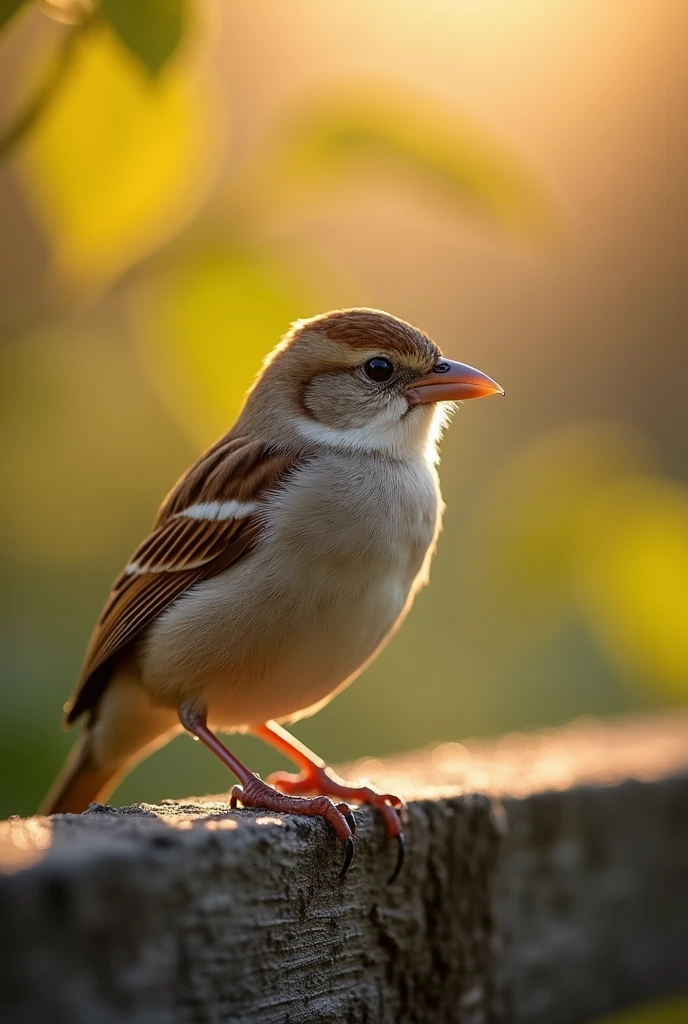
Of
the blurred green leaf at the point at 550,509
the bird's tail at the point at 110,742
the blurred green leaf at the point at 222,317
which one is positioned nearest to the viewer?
the blurred green leaf at the point at 222,317

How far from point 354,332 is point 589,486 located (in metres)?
0.80

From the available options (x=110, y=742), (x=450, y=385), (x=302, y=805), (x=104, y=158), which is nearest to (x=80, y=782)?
(x=110, y=742)

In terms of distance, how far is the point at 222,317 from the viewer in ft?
7.44

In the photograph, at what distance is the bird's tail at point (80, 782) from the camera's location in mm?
2979

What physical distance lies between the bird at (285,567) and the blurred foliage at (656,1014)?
656mm

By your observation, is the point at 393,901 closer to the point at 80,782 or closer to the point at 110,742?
the point at 110,742

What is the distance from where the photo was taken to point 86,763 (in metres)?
3.00

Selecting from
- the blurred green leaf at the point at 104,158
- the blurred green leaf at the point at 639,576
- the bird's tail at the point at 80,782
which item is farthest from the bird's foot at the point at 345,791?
the blurred green leaf at the point at 104,158

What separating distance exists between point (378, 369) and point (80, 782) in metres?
1.24

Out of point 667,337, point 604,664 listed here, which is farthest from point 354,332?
point 667,337

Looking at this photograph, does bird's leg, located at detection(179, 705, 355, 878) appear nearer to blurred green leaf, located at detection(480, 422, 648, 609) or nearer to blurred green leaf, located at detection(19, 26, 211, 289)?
blurred green leaf, located at detection(480, 422, 648, 609)

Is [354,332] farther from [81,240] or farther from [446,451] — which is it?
[81,240]

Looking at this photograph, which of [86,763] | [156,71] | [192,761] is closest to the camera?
[156,71]

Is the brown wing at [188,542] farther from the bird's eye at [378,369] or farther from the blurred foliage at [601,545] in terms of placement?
the blurred foliage at [601,545]
